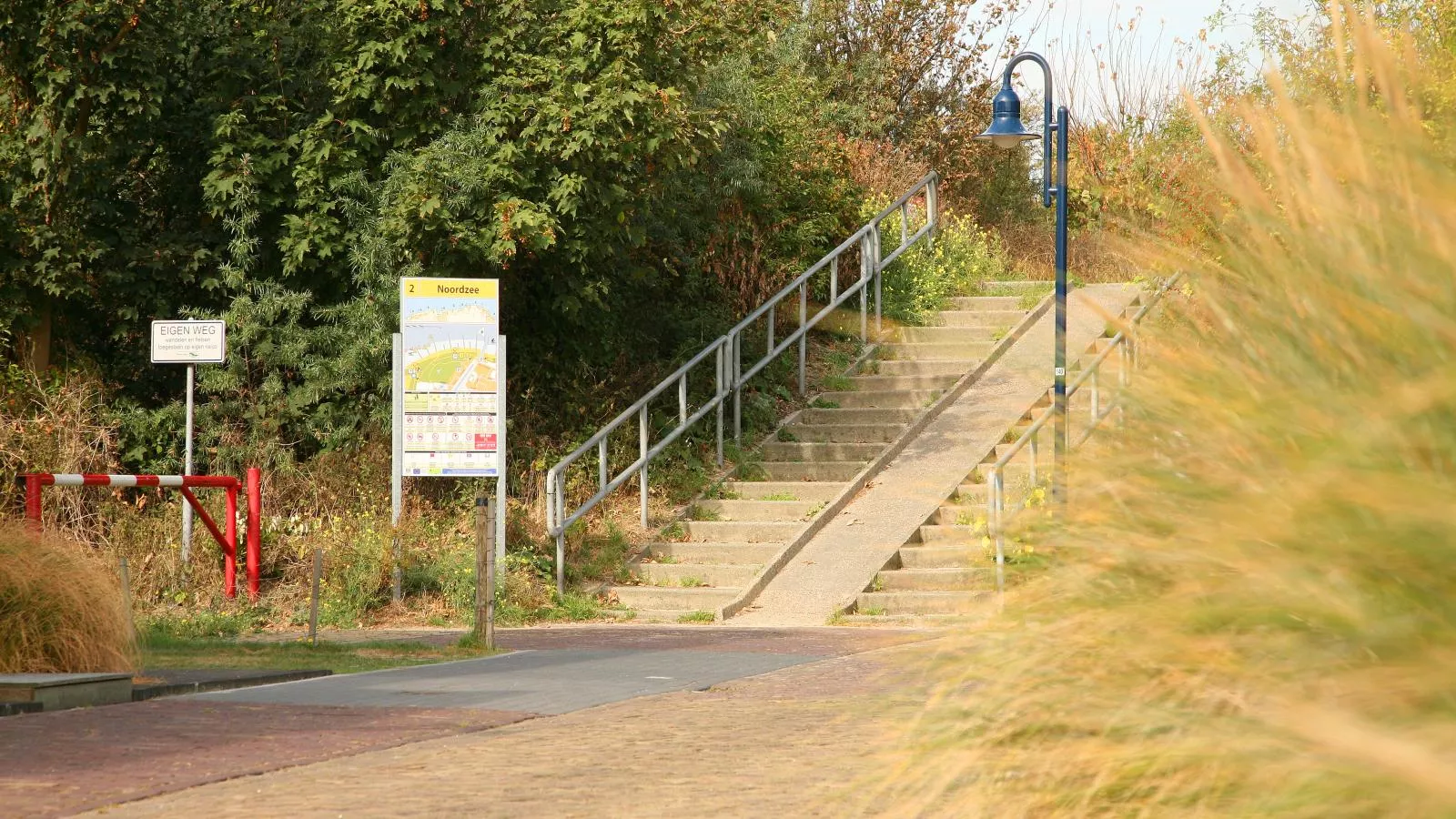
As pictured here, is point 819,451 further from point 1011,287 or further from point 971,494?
point 1011,287

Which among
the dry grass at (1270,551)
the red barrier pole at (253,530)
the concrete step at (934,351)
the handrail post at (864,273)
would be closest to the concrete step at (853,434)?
the concrete step at (934,351)

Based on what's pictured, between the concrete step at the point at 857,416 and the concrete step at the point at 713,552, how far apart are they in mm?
3369

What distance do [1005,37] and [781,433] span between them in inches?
590

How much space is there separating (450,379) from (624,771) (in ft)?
29.5

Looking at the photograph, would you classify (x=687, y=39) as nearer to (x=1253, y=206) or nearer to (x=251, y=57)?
(x=251, y=57)

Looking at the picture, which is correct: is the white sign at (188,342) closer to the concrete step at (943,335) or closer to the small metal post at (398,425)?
the small metal post at (398,425)

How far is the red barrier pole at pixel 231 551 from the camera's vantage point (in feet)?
48.8

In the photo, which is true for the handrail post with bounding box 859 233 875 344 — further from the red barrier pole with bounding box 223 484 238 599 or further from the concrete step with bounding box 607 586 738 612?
the red barrier pole with bounding box 223 484 238 599

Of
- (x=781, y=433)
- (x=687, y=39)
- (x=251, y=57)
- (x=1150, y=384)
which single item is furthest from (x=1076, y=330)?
(x=1150, y=384)

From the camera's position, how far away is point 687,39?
17.1 meters

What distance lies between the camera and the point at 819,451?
62.2 feet

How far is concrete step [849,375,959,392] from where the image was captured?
20.5 meters

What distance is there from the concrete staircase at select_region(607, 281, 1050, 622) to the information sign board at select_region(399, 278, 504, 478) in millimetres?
2022

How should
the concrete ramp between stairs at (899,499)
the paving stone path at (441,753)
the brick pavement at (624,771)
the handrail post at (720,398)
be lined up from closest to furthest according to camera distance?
the brick pavement at (624,771), the paving stone path at (441,753), the concrete ramp between stairs at (899,499), the handrail post at (720,398)
